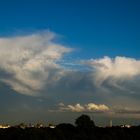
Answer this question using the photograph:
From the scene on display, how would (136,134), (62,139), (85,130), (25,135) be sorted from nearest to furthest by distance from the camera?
(25,135) → (62,139) → (85,130) → (136,134)

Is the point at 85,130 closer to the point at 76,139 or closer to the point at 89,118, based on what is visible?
the point at 89,118

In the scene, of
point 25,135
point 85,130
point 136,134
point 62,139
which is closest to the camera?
point 25,135

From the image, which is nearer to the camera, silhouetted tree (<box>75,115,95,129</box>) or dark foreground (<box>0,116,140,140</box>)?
dark foreground (<box>0,116,140,140</box>)

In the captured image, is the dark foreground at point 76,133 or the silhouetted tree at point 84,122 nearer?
the dark foreground at point 76,133

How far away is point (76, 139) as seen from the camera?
138 metres

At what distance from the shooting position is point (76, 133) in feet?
492

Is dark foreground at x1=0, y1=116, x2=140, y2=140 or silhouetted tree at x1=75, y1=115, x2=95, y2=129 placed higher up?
silhouetted tree at x1=75, y1=115, x2=95, y2=129

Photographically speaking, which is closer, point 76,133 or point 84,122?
point 76,133

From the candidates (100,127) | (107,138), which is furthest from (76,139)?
(100,127)

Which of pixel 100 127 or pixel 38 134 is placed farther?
pixel 100 127

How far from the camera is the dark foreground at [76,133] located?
412 ft

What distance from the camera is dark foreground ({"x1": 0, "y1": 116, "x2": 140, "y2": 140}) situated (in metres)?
126

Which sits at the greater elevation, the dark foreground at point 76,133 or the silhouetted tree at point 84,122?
the silhouetted tree at point 84,122

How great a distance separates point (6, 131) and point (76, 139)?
24051mm
